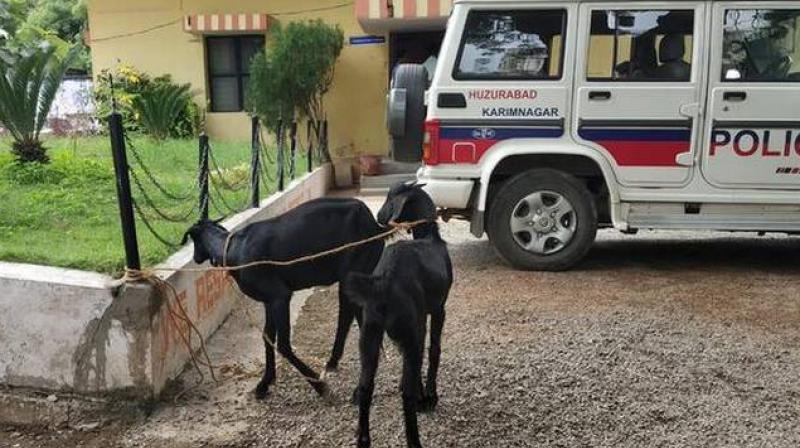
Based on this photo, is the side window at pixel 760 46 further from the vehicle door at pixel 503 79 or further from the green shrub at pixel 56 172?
the green shrub at pixel 56 172

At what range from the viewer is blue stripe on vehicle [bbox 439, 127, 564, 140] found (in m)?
5.61

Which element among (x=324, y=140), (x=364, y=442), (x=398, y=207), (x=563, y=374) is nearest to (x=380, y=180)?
(x=324, y=140)

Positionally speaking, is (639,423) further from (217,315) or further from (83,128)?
(83,128)

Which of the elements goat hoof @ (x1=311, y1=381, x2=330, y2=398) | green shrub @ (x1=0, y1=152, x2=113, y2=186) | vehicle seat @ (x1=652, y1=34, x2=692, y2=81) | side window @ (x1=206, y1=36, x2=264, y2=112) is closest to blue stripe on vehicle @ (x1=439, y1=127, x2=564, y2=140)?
vehicle seat @ (x1=652, y1=34, x2=692, y2=81)

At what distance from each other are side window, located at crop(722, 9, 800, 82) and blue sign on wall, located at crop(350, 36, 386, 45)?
8.03 m

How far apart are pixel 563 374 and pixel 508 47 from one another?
283cm

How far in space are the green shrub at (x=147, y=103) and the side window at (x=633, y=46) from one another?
28.4ft

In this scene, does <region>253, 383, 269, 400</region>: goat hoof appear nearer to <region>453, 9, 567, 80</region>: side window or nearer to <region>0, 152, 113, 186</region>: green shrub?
<region>453, 9, 567, 80</region>: side window

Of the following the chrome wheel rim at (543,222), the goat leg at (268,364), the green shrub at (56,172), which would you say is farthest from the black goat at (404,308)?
the green shrub at (56,172)

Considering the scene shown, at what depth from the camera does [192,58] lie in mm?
13273

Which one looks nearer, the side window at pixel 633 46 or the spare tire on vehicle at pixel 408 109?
the side window at pixel 633 46

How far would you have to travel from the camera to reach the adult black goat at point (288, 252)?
3436 mm

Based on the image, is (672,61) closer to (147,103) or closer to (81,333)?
(81,333)

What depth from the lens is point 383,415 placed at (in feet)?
11.1
